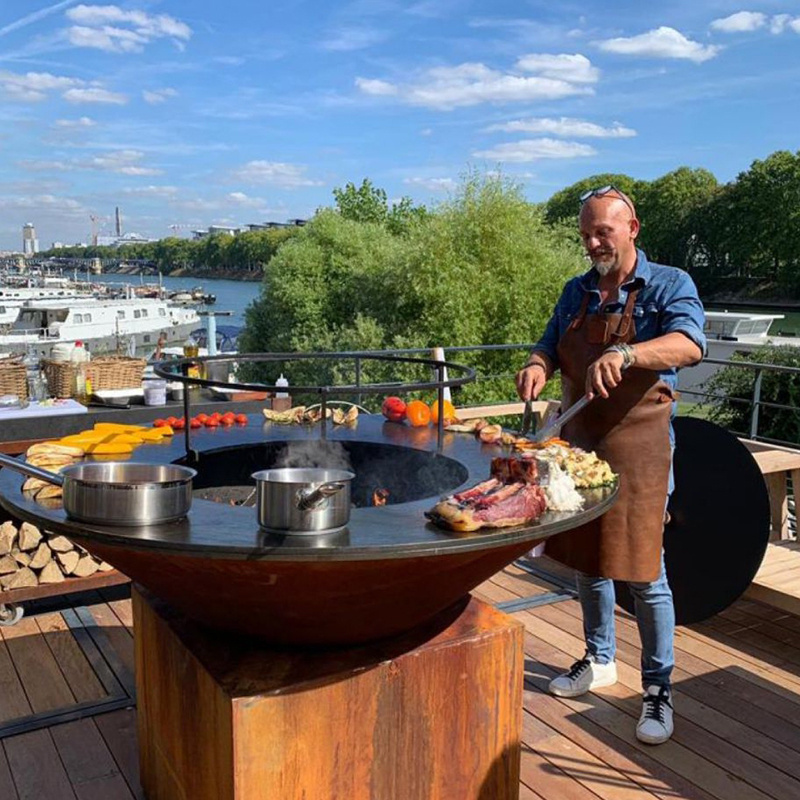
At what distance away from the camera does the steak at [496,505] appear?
5.64 ft

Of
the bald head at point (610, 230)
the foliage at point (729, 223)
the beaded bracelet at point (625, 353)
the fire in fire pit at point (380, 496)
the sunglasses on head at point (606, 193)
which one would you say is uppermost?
the foliage at point (729, 223)

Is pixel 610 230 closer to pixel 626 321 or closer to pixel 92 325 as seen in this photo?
pixel 626 321

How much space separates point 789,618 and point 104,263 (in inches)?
5307

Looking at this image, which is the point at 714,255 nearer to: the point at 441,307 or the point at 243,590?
the point at 441,307

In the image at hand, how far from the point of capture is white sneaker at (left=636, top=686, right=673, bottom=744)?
8.90 feet

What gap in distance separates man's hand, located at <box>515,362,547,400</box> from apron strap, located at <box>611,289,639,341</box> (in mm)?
284

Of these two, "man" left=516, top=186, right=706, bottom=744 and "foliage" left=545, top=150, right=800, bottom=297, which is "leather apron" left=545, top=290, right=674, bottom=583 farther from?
"foliage" left=545, top=150, right=800, bottom=297

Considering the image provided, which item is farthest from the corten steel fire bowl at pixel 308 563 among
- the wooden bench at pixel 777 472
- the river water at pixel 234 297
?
the river water at pixel 234 297

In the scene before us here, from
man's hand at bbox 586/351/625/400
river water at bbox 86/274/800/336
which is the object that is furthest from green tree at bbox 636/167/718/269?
man's hand at bbox 586/351/625/400

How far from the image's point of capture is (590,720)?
2877mm

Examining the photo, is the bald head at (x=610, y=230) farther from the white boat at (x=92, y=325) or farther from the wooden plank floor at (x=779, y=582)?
the white boat at (x=92, y=325)

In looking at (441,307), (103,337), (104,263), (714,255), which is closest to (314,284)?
(441,307)

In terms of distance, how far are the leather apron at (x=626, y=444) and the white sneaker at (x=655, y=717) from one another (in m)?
0.46

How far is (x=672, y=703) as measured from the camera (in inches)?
116
